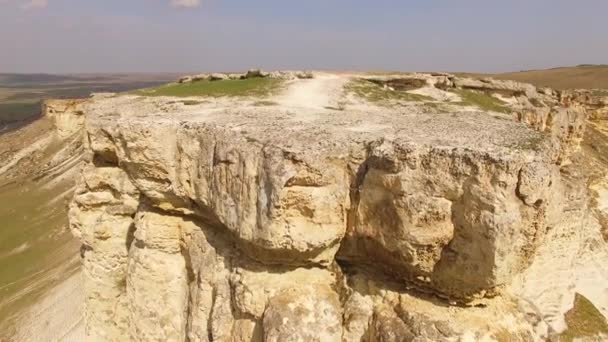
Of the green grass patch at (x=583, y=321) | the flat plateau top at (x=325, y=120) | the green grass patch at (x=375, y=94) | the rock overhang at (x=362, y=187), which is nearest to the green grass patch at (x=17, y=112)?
the green grass patch at (x=375, y=94)

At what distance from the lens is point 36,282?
3125cm

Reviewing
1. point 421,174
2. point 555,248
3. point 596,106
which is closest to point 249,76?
point 555,248

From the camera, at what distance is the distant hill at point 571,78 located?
334ft

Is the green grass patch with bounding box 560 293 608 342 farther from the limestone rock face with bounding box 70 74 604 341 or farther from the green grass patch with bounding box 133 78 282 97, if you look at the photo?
the green grass patch with bounding box 133 78 282 97

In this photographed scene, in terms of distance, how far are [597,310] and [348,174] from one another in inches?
578

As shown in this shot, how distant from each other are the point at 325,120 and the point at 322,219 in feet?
12.0

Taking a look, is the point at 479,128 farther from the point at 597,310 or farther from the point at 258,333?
the point at 597,310

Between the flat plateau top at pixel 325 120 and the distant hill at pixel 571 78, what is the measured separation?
87.9m

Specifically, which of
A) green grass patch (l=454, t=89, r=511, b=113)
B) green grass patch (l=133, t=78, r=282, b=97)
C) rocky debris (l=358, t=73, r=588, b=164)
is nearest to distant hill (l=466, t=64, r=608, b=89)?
rocky debris (l=358, t=73, r=588, b=164)

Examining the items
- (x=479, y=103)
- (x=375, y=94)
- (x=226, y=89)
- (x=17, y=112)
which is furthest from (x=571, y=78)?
(x=17, y=112)

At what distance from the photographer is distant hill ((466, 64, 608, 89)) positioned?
10191 cm

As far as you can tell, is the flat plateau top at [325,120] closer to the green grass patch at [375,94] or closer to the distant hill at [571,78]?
the green grass patch at [375,94]

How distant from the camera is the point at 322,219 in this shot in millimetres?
10078

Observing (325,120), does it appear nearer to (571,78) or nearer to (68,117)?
(68,117)
